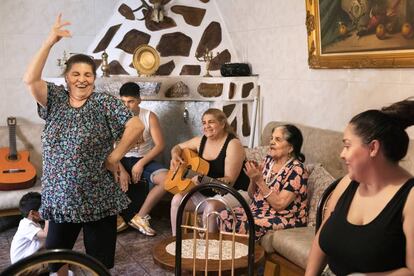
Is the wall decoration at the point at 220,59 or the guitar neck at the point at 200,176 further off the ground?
the wall decoration at the point at 220,59

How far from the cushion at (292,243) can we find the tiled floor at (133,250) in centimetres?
76

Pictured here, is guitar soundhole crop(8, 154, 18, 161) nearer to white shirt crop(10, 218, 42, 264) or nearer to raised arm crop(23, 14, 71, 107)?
white shirt crop(10, 218, 42, 264)

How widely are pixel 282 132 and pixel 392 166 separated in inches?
56.9

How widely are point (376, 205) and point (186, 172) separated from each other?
2161mm

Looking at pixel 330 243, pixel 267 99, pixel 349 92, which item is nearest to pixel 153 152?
pixel 267 99

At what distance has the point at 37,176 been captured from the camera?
14.6ft

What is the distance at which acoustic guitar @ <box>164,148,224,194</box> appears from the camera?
11.5ft

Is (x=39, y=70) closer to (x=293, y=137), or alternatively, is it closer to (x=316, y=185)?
(x=293, y=137)

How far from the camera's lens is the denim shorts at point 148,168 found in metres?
4.08

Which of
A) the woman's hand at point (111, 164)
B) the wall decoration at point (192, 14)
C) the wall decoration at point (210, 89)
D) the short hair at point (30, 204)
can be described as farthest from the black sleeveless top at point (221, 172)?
the wall decoration at point (192, 14)

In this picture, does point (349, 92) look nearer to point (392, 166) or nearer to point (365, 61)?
point (365, 61)

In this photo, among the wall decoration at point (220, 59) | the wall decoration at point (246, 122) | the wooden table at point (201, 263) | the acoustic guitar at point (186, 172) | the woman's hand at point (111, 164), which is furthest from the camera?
the wall decoration at point (220, 59)

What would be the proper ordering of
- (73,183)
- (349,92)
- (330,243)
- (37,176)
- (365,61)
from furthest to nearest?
(37,176) < (349,92) < (365,61) < (73,183) < (330,243)

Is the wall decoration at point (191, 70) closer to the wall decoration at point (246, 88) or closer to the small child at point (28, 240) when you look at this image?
the wall decoration at point (246, 88)
